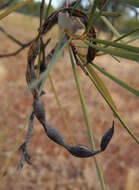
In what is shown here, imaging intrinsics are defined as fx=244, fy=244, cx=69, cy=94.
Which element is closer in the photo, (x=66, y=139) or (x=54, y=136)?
→ (x=54, y=136)

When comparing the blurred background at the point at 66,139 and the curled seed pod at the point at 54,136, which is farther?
the blurred background at the point at 66,139

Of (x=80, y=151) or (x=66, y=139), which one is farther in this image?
(x=66, y=139)

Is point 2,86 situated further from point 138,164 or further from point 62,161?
point 138,164

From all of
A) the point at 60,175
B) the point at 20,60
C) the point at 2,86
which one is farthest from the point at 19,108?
the point at 20,60

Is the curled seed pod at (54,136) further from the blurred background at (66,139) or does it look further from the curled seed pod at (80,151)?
the blurred background at (66,139)

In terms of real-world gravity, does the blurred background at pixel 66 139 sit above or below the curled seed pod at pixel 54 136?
below

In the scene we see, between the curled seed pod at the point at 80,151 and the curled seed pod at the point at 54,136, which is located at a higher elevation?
the curled seed pod at the point at 54,136

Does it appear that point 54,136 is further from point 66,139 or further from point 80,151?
point 66,139

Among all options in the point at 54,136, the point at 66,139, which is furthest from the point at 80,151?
the point at 66,139

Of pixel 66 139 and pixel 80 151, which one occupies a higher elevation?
pixel 80 151

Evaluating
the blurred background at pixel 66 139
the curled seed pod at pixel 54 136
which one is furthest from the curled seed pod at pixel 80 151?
the blurred background at pixel 66 139

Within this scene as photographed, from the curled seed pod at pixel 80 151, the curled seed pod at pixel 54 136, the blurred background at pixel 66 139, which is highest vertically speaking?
the curled seed pod at pixel 54 136
